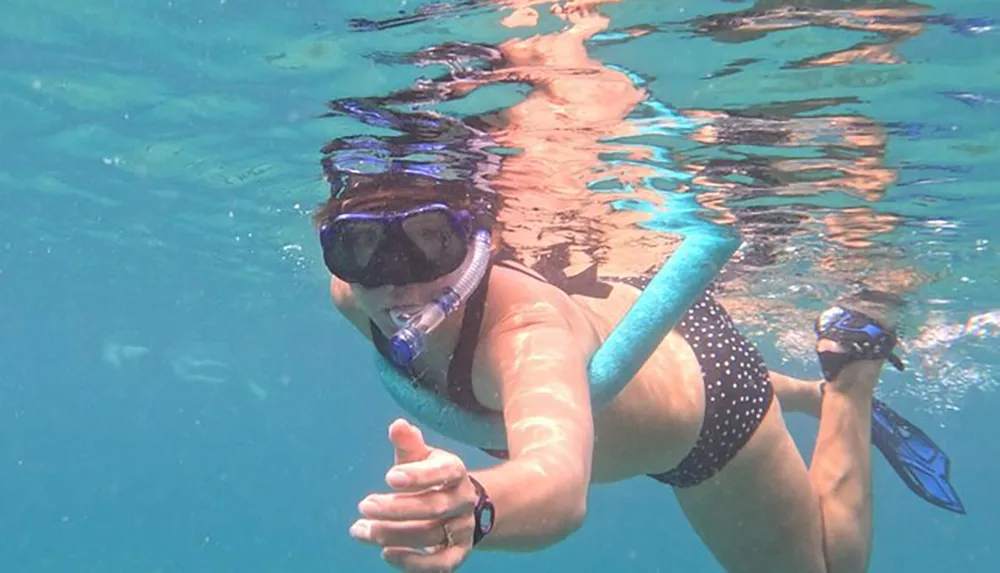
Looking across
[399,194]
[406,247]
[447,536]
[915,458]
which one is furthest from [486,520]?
[915,458]

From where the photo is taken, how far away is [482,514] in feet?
8.77

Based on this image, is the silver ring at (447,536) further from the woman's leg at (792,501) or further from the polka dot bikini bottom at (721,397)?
the woman's leg at (792,501)

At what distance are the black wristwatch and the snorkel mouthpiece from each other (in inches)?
67.7

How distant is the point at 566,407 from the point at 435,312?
1310mm

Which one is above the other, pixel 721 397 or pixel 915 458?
pixel 721 397

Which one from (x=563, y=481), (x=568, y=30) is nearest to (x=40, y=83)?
(x=568, y=30)

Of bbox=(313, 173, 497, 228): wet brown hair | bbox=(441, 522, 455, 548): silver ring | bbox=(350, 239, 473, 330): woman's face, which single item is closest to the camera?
bbox=(441, 522, 455, 548): silver ring

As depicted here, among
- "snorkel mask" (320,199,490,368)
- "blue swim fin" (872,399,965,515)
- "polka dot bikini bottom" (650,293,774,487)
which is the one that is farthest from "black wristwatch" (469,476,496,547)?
"blue swim fin" (872,399,965,515)

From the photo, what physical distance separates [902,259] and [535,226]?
683 centimetres

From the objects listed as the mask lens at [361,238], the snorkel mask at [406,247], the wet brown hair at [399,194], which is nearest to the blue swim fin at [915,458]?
the wet brown hair at [399,194]

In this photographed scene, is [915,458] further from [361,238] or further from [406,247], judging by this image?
[361,238]

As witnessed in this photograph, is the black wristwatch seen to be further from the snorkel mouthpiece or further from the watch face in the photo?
the snorkel mouthpiece

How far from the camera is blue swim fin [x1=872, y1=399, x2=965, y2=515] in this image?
972 centimetres

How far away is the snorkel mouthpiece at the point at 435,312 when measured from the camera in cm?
438
